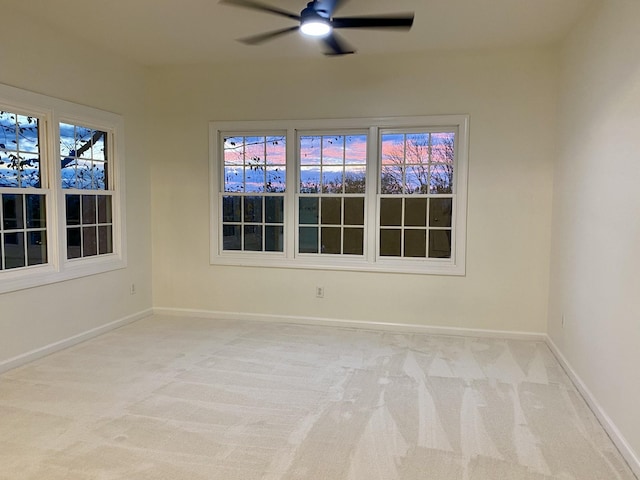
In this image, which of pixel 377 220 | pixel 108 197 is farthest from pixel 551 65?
pixel 108 197

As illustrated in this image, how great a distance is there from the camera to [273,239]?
206 inches

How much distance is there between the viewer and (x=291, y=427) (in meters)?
2.75

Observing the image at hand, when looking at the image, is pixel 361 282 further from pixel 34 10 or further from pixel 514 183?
pixel 34 10

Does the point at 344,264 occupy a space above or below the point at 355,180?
below

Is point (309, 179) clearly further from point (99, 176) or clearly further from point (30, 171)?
point (30, 171)

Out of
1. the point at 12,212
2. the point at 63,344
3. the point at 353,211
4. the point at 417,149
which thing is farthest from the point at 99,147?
the point at 417,149

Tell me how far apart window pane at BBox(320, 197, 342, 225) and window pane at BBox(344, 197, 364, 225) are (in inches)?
2.7

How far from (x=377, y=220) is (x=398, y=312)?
1.03 m

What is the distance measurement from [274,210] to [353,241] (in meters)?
0.99

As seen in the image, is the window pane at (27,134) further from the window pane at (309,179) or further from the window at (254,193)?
the window pane at (309,179)

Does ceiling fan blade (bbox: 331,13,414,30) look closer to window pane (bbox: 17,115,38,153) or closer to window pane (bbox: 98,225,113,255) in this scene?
window pane (bbox: 17,115,38,153)

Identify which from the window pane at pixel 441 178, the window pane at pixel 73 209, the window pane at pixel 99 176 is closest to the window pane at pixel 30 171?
the window pane at pixel 73 209

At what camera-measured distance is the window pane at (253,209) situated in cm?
526

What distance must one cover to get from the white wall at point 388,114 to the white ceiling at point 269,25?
26 centimetres
